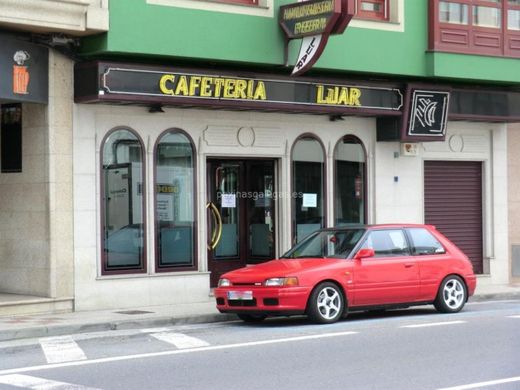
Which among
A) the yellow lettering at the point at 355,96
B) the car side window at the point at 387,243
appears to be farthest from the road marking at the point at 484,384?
the yellow lettering at the point at 355,96

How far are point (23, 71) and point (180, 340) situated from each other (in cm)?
559

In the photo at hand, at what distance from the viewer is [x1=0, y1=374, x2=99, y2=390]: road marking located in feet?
31.5

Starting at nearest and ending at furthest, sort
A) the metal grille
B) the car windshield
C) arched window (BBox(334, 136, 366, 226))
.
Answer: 1. the car windshield
2. arched window (BBox(334, 136, 366, 226))
3. the metal grille

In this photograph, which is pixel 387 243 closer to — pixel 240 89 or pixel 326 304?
pixel 326 304

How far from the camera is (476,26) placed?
21.2 metres

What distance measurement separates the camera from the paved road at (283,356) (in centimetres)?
985

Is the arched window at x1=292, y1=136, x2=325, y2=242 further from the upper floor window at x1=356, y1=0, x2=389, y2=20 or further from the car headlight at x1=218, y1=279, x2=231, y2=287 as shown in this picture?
the car headlight at x1=218, y1=279, x2=231, y2=287

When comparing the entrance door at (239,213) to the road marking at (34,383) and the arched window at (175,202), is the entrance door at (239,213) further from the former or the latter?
the road marking at (34,383)

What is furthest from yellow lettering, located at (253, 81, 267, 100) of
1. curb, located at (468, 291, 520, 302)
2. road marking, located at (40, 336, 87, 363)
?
road marking, located at (40, 336, 87, 363)

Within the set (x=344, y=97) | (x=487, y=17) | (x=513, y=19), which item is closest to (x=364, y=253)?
(x=344, y=97)

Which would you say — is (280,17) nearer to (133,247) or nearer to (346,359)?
(133,247)

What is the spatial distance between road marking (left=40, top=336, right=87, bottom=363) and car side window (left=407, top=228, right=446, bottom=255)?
18.3 feet

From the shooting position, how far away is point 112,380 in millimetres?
10039

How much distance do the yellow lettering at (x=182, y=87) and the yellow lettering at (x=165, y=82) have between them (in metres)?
0.13
